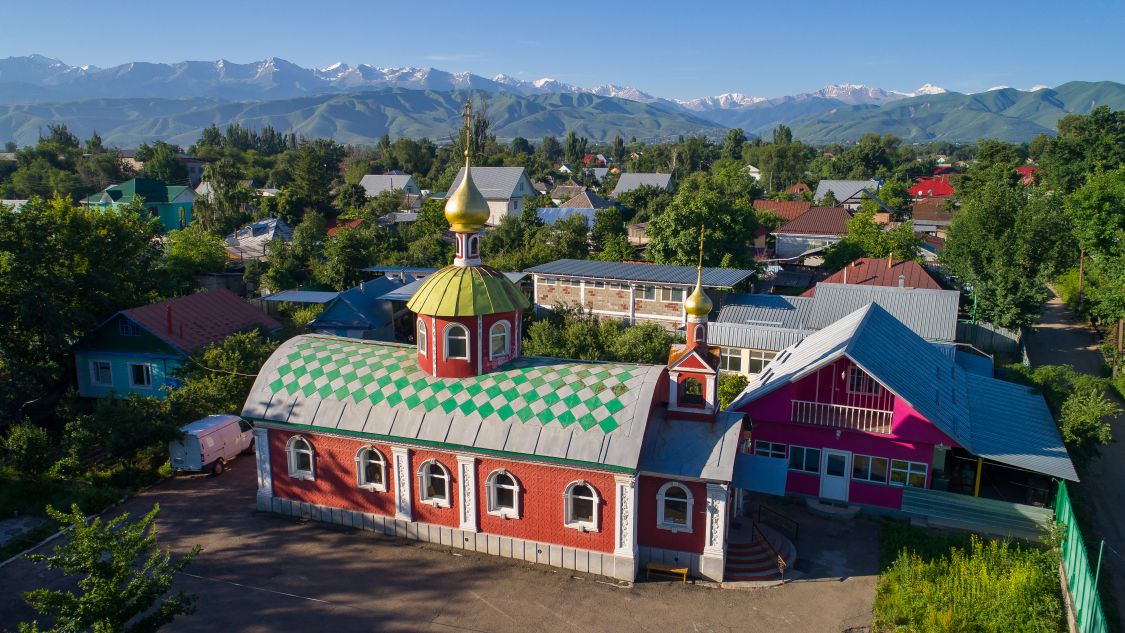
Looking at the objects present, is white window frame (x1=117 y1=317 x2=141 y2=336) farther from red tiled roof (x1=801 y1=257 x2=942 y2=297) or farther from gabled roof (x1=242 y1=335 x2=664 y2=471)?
red tiled roof (x1=801 y1=257 x2=942 y2=297)

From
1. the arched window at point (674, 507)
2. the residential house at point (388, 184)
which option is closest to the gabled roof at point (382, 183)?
the residential house at point (388, 184)

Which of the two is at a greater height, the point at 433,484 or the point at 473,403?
the point at 473,403

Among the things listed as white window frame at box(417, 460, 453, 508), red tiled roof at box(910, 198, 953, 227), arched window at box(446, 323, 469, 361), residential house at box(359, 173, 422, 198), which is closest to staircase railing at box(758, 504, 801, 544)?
white window frame at box(417, 460, 453, 508)

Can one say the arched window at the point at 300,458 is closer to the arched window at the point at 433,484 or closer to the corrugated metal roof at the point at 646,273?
the arched window at the point at 433,484

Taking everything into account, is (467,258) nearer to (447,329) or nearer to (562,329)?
(447,329)

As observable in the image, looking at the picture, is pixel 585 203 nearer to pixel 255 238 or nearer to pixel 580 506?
pixel 255 238

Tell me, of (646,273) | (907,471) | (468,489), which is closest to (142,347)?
(468,489)

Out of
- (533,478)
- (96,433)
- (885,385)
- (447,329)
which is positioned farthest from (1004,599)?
(96,433)
